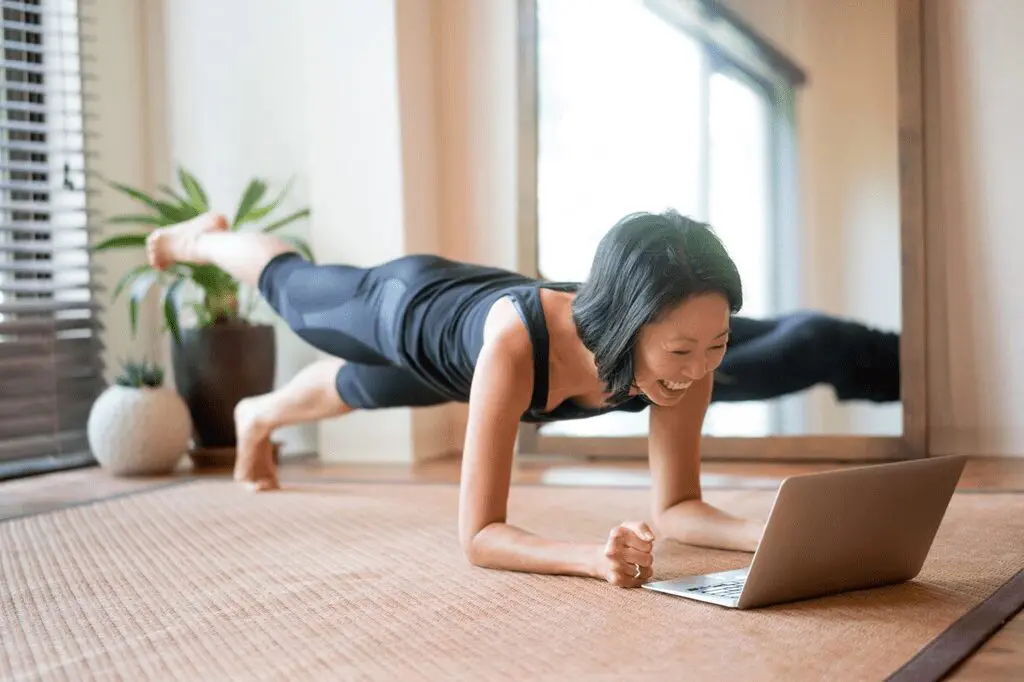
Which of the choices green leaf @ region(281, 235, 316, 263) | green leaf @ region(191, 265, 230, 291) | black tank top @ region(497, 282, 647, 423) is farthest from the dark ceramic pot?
black tank top @ region(497, 282, 647, 423)

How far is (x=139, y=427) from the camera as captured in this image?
328cm

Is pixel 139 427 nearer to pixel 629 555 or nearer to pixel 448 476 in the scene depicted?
pixel 448 476

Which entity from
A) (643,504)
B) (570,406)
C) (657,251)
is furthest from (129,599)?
(643,504)

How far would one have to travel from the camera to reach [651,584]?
1761 mm

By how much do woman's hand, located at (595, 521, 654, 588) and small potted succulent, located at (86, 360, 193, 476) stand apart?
74.1 inches

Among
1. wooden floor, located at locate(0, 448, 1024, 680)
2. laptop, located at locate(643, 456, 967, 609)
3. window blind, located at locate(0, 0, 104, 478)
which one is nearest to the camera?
laptop, located at locate(643, 456, 967, 609)

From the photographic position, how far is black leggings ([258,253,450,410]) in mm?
2395

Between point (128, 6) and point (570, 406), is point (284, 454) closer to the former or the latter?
point (128, 6)

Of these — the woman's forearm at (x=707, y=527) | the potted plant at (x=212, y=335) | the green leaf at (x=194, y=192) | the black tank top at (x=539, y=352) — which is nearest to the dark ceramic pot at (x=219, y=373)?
the potted plant at (x=212, y=335)

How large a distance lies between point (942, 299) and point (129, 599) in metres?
2.34

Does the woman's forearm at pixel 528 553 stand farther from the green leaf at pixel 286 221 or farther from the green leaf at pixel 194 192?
the green leaf at pixel 194 192

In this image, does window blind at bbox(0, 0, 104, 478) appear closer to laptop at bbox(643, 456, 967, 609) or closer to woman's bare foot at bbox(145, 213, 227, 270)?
woman's bare foot at bbox(145, 213, 227, 270)

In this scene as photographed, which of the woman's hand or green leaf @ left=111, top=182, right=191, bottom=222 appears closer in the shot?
the woman's hand

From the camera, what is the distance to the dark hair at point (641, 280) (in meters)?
1.69
